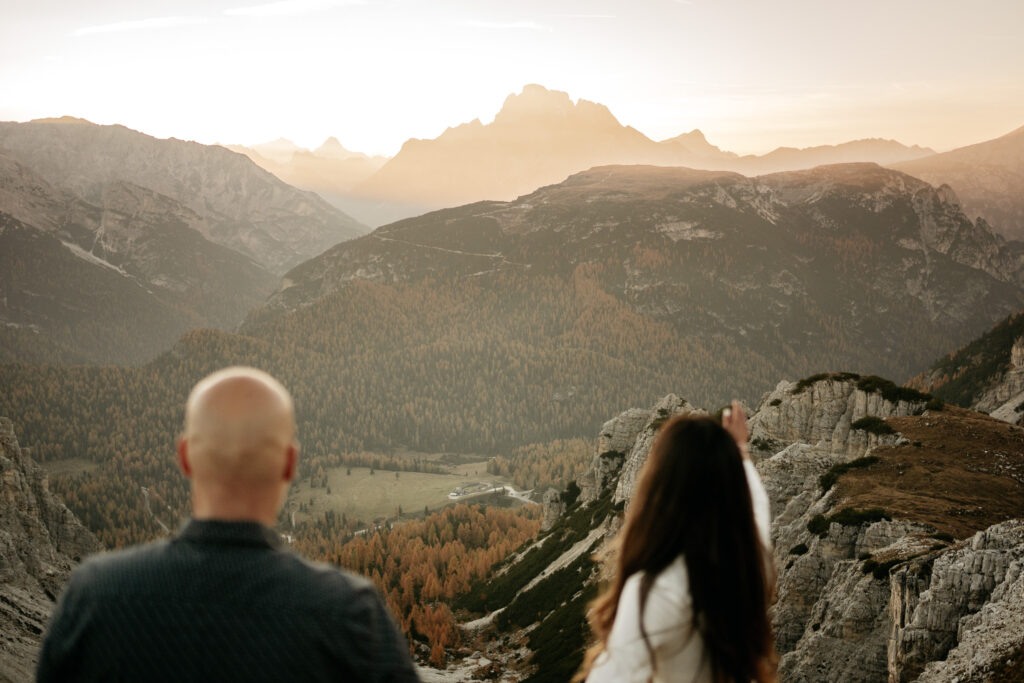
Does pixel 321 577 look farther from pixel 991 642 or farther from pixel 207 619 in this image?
pixel 991 642

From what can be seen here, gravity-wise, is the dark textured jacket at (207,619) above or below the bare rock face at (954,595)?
above

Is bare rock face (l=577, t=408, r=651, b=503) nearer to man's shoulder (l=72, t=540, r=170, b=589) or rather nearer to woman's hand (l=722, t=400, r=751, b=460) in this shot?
woman's hand (l=722, t=400, r=751, b=460)

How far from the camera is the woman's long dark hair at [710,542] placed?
671cm

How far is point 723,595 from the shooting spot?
673 cm

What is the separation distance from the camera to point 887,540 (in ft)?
103

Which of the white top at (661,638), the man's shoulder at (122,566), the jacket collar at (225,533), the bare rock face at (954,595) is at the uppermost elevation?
the jacket collar at (225,533)

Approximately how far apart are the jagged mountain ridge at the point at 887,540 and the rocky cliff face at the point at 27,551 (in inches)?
1605

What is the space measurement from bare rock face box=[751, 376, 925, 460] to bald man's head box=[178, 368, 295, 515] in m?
61.7

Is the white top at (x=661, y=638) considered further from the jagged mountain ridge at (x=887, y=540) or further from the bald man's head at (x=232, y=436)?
the jagged mountain ridge at (x=887, y=540)

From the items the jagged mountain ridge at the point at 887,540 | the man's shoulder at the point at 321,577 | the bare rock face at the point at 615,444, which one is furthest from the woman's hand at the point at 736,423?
the bare rock face at the point at 615,444

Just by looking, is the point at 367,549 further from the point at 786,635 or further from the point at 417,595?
the point at 786,635

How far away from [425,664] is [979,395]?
493 feet

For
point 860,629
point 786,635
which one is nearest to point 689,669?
point 860,629

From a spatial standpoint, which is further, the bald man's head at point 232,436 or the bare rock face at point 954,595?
the bare rock face at point 954,595
